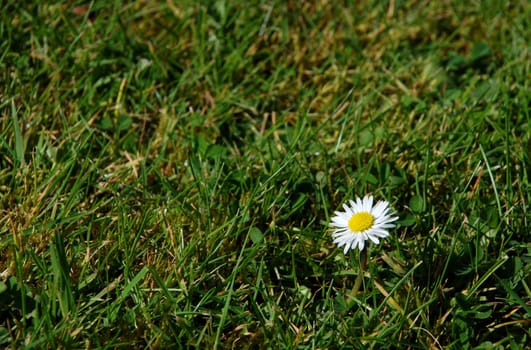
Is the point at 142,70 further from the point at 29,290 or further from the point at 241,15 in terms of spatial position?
the point at 29,290

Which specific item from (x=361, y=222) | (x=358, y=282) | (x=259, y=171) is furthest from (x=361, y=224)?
(x=259, y=171)

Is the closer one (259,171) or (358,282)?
(358,282)

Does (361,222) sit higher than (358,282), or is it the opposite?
(361,222)

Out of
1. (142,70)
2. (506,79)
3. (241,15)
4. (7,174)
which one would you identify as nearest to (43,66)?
(142,70)

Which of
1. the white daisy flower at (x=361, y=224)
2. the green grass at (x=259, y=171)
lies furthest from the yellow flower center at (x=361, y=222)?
the green grass at (x=259, y=171)

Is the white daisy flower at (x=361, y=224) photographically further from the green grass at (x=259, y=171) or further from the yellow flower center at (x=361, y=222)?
the green grass at (x=259, y=171)

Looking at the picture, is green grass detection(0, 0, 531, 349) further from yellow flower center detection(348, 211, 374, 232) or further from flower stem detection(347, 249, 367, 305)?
yellow flower center detection(348, 211, 374, 232)

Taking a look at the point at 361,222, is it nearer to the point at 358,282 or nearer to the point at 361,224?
the point at 361,224
